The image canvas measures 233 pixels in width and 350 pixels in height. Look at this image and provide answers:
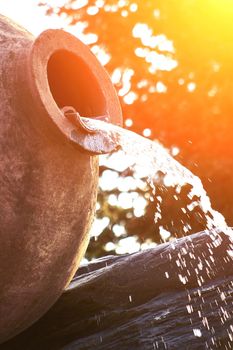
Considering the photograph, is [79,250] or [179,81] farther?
[179,81]

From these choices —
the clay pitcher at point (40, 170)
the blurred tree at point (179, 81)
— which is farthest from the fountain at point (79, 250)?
the blurred tree at point (179, 81)

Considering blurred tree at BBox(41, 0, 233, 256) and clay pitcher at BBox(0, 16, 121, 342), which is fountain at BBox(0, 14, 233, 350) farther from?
blurred tree at BBox(41, 0, 233, 256)

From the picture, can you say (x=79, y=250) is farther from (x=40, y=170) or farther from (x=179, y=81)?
(x=179, y=81)

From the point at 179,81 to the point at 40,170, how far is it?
5.95 metres

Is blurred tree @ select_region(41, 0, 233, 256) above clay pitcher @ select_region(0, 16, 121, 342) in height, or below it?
above

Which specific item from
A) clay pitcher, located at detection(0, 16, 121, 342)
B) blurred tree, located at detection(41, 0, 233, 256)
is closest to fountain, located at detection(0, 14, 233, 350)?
clay pitcher, located at detection(0, 16, 121, 342)

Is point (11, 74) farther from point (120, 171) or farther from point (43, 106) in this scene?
point (120, 171)

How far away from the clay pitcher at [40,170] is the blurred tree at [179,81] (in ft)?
14.2

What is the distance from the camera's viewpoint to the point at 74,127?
279 cm

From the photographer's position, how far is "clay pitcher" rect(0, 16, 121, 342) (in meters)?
2.63

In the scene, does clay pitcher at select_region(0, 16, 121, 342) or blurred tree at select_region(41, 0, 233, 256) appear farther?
blurred tree at select_region(41, 0, 233, 256)

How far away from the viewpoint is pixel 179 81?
8281mm

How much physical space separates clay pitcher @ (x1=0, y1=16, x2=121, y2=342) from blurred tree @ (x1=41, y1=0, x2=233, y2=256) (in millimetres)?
4320

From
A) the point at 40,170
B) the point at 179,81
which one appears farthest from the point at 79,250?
the point at 179,81
